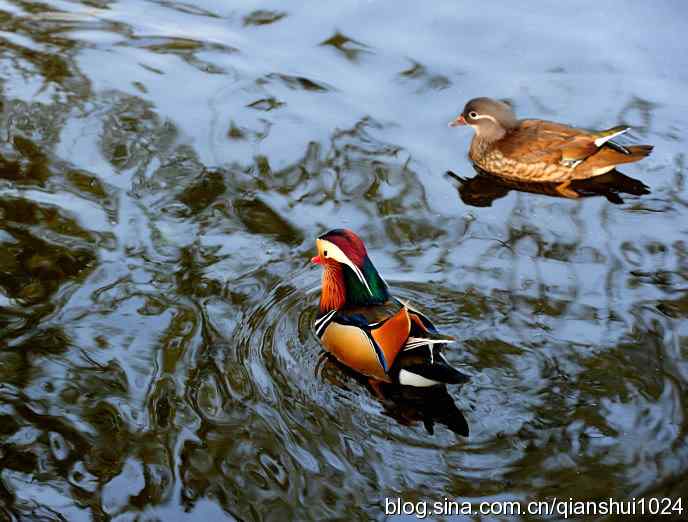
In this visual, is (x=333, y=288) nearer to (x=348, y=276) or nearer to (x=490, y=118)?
(x=348, y=276)

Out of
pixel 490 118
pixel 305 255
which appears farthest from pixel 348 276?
pixel 490 118

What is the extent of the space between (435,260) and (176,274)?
1401 millimetres

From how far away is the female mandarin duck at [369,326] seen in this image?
4.51m

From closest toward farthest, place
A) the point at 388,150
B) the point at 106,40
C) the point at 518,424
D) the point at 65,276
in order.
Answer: the point at 518,424 < the point at 65,276 < the point at 388,150 < the point at 106,40

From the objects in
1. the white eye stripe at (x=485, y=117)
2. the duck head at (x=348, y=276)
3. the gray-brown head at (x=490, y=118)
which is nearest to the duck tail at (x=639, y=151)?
the gray-brown head at (x=490, y=118)

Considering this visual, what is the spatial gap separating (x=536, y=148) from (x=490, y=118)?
390 millimetres

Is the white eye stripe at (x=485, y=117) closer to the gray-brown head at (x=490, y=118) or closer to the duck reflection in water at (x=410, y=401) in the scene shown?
the gray-brown head at (x=490, y=118)

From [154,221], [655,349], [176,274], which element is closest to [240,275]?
[176,274]

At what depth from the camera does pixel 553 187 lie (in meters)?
6.43

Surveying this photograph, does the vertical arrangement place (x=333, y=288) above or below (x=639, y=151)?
below

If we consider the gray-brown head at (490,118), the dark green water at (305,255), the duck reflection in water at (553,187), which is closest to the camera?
the dark green water at (305,255)

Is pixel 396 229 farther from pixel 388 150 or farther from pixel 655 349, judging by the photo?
pixel 655 349

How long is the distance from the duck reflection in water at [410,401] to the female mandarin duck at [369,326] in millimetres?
46

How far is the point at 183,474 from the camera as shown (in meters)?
4.15
